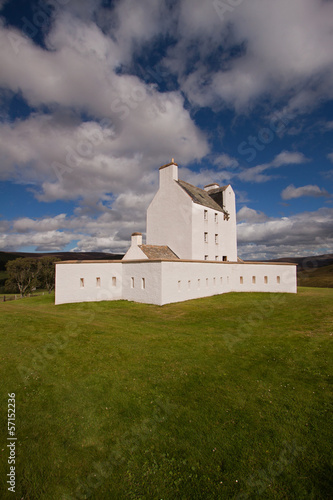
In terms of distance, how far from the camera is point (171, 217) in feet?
115

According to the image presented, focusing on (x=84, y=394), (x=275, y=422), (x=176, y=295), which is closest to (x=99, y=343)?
(x=84, y=394)

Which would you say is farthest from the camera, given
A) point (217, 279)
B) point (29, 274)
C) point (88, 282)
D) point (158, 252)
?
point (29, 274)

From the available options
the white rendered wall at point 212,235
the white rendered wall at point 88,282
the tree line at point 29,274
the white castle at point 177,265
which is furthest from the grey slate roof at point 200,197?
the tree line at point 29,274

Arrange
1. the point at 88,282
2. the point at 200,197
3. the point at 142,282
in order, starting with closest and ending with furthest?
the point at 142,282 → the point at 88,282 → the point at 200,197

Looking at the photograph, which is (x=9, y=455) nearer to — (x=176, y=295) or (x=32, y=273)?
(x=176, y=295)

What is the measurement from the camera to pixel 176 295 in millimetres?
26859

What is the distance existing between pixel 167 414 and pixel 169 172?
32.5 m

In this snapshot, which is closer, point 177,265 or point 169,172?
point 177,265

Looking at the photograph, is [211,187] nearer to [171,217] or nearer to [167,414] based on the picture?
[171,217]

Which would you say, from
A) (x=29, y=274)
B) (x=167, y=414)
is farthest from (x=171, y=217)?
(x=29, y=274)

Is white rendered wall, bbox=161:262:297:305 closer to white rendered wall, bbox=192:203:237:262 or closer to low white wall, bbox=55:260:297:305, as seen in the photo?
low white wall, bbox=55:260:297:305

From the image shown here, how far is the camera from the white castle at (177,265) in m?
Answer: 26.6

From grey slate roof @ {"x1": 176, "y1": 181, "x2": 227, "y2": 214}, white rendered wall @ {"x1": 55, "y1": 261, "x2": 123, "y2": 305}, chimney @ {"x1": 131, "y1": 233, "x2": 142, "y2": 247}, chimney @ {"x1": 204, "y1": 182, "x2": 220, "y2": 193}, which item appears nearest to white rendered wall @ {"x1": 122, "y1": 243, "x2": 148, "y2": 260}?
chimney @ {"x1": 131, "y1": 233, "x2": 142, "y2": 247}

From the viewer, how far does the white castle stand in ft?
87.1
